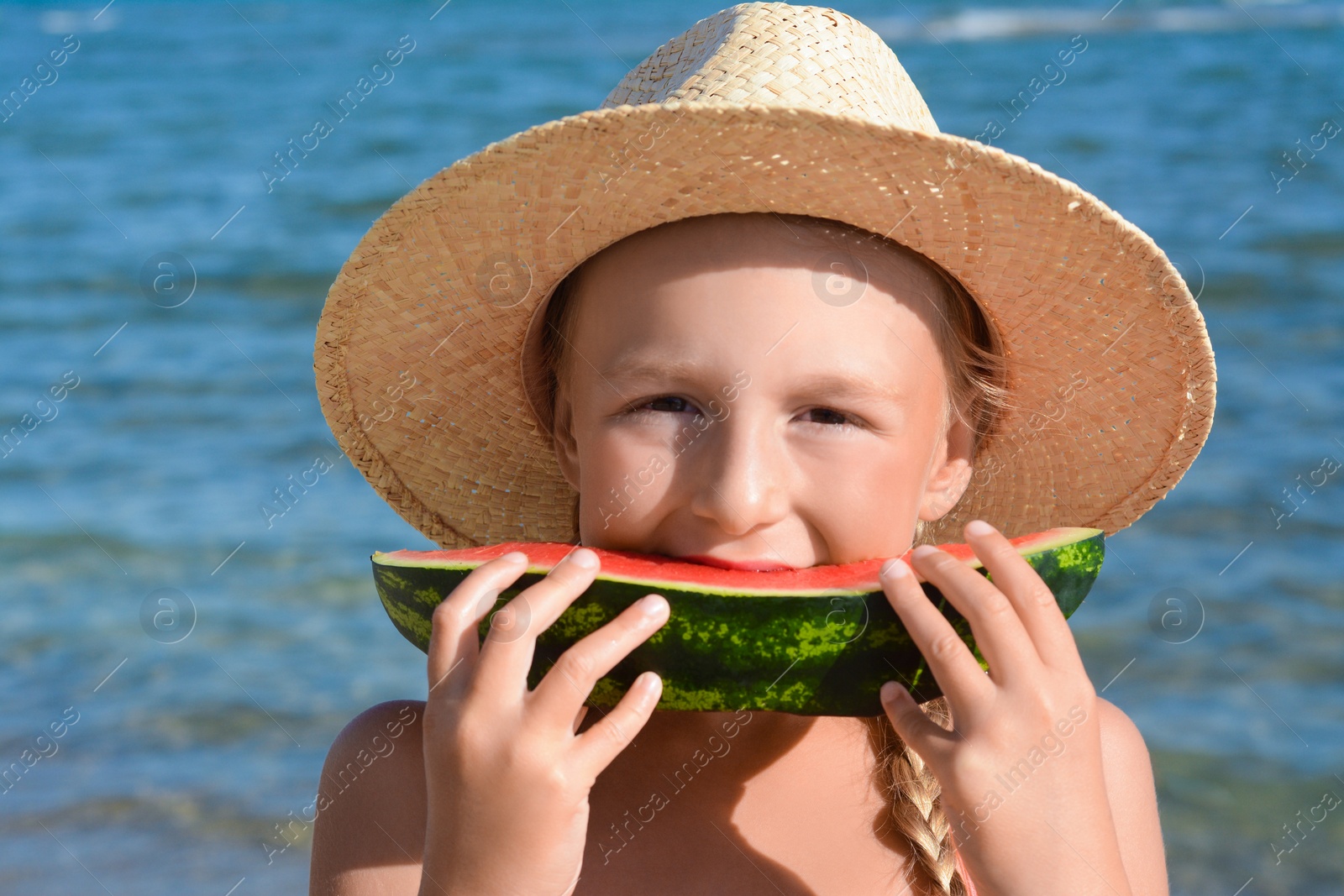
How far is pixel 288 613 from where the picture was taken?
575 centimetres

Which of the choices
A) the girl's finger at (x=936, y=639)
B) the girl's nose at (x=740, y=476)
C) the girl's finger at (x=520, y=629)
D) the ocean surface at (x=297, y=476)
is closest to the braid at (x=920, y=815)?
the girl's finger at (x=936, y=639)

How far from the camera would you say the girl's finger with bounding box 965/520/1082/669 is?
220 cm

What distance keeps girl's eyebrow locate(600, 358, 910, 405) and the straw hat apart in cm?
27

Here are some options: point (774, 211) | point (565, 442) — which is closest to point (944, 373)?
point (774, 211)

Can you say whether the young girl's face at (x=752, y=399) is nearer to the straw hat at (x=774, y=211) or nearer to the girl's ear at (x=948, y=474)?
the straw hat at (x=774, y=211)

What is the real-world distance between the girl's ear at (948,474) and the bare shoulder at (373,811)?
1.19m

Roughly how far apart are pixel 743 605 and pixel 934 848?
77 cm

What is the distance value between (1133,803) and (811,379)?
1.23 m

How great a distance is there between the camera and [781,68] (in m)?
2.52

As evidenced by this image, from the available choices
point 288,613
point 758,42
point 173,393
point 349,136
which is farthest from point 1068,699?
point 349,136

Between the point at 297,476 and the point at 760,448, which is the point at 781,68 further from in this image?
the point at 297,476

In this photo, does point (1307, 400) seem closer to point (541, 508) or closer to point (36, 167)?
point (541, 508)

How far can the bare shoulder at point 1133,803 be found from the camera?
2.71 metres

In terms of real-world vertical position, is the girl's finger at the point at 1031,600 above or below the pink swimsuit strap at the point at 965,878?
above
